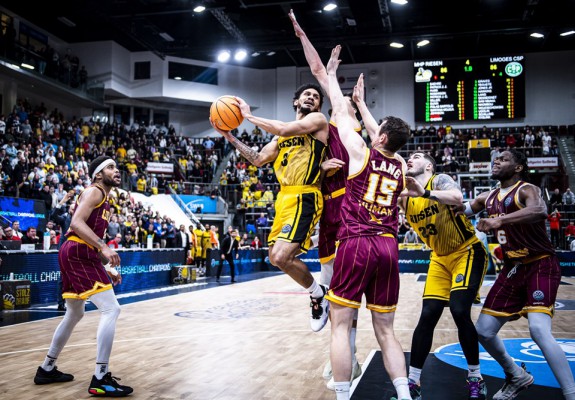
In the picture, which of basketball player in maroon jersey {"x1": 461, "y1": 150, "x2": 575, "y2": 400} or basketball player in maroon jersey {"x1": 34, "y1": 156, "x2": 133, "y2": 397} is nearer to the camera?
basketball player in maroon jersey {"x1": 461, "y1": 150, "x2": 575, "y2": 400}

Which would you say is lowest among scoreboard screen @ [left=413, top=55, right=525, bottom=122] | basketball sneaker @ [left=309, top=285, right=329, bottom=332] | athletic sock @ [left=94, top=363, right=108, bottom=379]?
athletic sock @ [left=94, top=363, right=108, bottom=379]

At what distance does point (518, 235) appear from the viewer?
14.3 feet

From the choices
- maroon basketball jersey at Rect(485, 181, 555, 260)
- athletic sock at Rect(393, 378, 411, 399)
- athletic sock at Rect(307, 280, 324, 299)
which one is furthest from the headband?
maroon basketball jersey at Rect(485, 181, 555, 260)

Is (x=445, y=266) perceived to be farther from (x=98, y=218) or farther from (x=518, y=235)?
(x=98, y=218)

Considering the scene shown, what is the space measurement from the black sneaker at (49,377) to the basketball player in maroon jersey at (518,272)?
3.67 metres

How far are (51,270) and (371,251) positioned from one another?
9.28m

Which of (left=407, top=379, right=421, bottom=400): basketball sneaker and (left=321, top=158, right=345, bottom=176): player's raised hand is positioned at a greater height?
(left=321, top=158, right=345, bottom=176): player's raised hand

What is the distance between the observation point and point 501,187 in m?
4.66

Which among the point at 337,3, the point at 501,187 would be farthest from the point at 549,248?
the point at 337,3

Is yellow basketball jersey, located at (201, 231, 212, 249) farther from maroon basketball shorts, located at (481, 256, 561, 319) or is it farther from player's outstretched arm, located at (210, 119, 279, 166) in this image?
maroon basketball shorts, located at (481, 256, 561, 319)

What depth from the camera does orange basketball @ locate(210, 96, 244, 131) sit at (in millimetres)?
4906

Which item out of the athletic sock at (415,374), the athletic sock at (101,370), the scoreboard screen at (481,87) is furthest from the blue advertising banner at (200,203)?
the athletic sock at (415,374)

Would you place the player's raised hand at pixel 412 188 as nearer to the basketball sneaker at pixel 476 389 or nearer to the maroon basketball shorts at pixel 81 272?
the basketball sneaker at pixel 476 389

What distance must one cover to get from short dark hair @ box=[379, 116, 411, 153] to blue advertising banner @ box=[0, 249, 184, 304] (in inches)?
339
